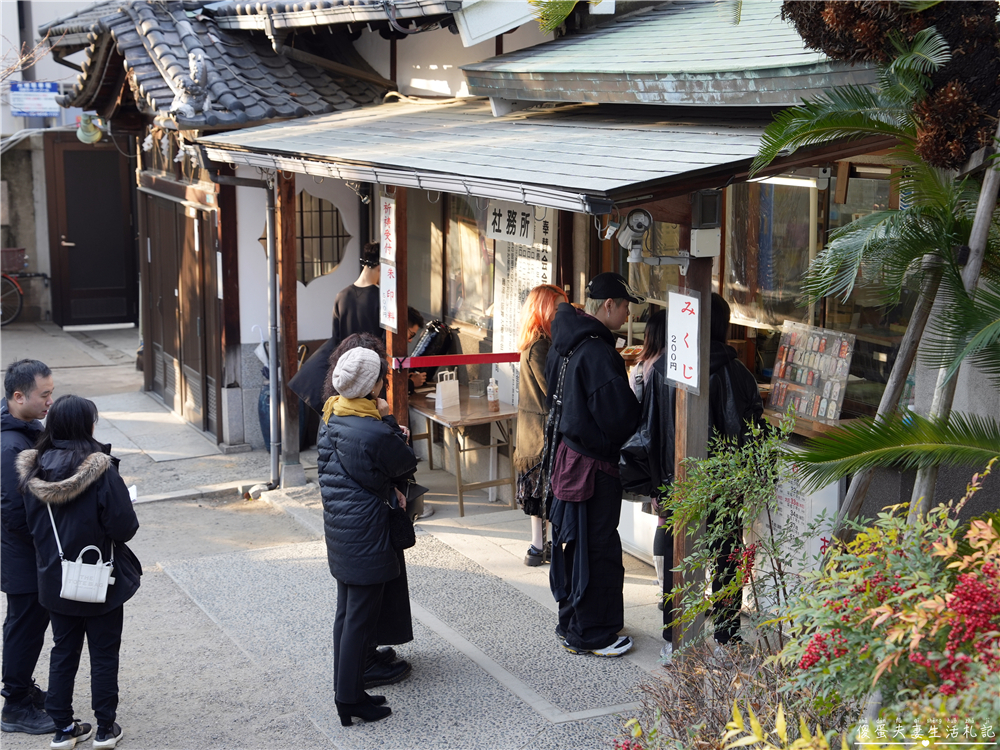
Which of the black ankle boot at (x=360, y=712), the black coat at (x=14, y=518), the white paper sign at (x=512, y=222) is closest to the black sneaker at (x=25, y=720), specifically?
the black coat at (x=14, y=518)

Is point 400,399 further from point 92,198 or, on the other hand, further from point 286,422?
point 92,198

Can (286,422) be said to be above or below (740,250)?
below

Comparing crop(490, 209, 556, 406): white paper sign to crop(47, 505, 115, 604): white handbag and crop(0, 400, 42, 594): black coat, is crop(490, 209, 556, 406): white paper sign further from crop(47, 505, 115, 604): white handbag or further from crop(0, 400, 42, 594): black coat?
crop(47, 505, 115, 604): white handbag

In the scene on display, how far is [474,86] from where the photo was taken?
306 inches

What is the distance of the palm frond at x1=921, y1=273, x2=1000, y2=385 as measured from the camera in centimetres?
373

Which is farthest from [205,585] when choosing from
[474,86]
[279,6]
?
[279,6]

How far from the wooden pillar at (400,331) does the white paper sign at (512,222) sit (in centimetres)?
70

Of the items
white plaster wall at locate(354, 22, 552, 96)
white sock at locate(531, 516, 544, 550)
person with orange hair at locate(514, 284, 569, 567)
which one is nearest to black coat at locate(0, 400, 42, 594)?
person with orange hair at locate(514, 284, 569, 567)

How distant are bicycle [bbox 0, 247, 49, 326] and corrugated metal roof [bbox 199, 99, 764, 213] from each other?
1032cm

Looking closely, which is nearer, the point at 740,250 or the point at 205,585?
the point at 740,250

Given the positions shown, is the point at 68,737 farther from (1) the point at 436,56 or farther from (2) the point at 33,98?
(2) the point at 33,98

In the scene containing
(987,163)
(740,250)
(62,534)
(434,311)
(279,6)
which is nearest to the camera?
(987,163)

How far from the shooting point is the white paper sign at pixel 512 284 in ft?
28.1

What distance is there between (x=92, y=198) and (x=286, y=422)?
416 inches
